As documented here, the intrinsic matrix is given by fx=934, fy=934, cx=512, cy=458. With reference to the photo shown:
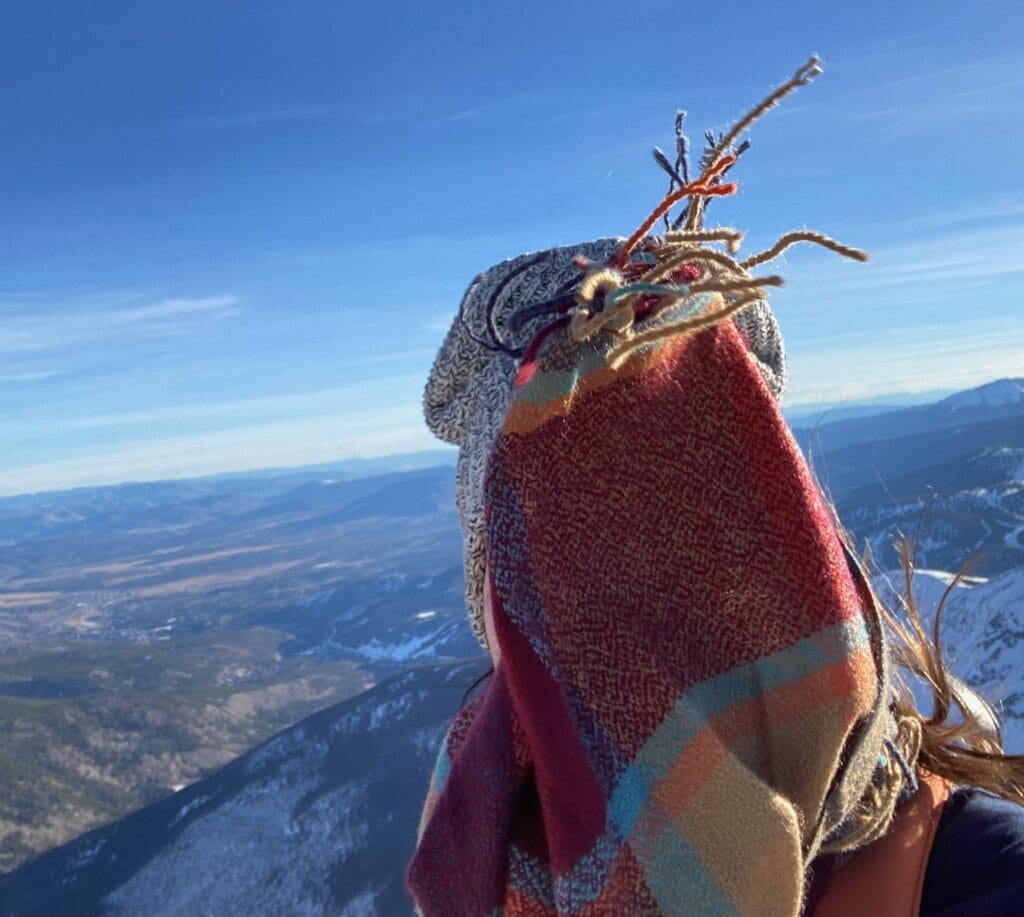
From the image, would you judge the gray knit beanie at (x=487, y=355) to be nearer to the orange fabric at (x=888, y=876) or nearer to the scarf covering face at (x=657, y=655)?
the scarf covering face at (x=657, y=655)

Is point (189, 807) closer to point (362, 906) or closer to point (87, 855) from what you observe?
point (87, 855)

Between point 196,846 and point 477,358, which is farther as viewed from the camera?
point 196,846

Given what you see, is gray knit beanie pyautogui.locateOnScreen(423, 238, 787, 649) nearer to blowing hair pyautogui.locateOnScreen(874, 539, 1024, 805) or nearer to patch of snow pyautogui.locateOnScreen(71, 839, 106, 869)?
blowing hair pyautogui.locateOnScreen(874, 539, 1024, 805)

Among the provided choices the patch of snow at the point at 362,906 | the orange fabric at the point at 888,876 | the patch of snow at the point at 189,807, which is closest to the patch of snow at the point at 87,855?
the patch of snow at the point at 189,807

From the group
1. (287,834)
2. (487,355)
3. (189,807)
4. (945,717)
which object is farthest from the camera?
(189,807)

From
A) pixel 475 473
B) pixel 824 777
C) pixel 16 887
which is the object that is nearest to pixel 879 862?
pixel 824 777

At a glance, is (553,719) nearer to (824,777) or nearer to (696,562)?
(696,562)

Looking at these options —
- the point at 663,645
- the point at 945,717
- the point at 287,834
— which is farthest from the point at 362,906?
the point at 663,645
